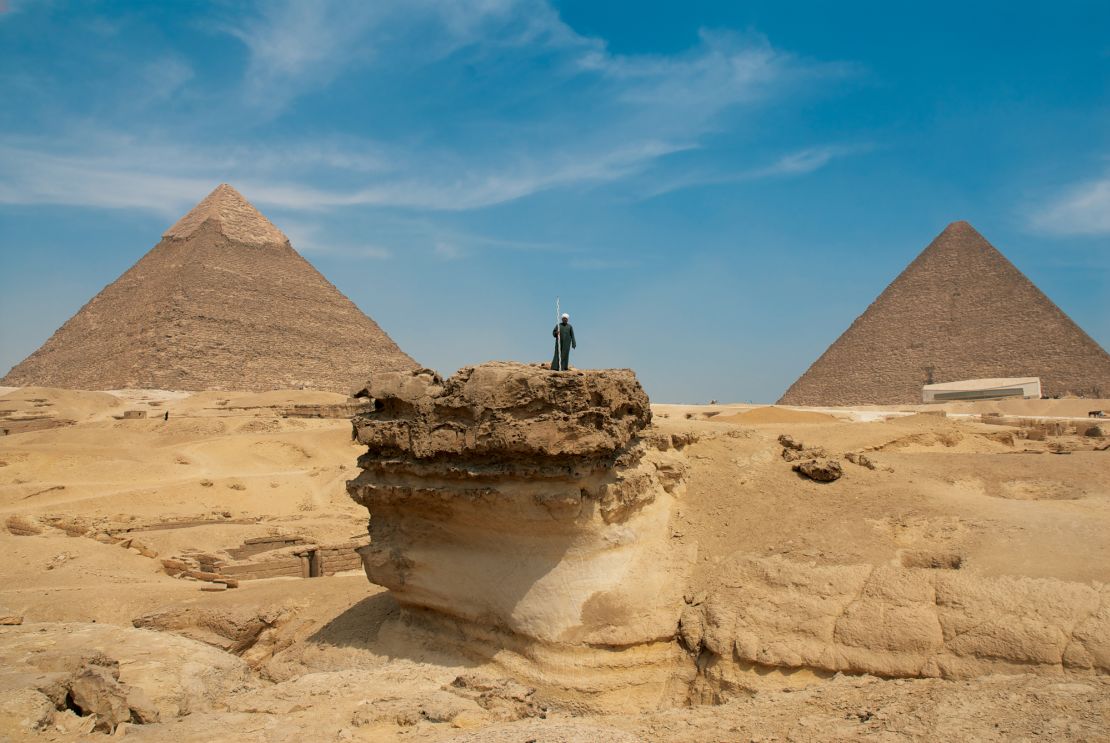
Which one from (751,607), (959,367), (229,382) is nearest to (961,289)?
(959,367)

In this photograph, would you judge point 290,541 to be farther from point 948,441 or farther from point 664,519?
point 948,441

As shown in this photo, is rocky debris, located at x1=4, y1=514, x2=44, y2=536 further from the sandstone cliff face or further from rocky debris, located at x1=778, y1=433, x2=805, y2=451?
rocky debris, located at x1=778, y1=433, x2=805, y2=451

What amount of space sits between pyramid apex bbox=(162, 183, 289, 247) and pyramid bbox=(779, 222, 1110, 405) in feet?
210

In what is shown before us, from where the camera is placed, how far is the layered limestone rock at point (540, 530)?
4.33m

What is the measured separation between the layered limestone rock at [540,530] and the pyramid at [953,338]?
75.3m

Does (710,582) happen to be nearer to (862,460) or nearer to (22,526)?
(862,460)

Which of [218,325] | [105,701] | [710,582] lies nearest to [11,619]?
[105,701]

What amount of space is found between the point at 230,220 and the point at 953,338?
8047 centimetres

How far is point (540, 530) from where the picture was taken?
445cm

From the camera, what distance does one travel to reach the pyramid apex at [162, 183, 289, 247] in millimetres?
101325

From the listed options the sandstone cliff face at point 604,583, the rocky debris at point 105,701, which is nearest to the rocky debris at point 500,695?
the sandstone cliff face at point 604,583

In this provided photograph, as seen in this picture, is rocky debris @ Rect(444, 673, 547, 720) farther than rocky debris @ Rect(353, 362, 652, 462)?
No

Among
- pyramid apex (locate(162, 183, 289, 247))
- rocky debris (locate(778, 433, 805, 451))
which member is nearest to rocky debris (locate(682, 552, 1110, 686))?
rocky debris (locate(778, 433, 805, 451))

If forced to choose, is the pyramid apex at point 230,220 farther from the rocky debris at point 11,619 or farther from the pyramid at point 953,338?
the rocky debris at point 11,619
